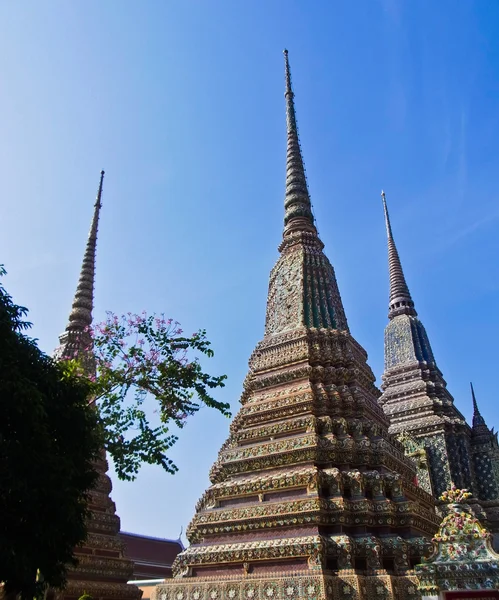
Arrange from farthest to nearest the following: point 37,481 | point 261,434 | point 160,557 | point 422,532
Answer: point 160,557
point 261,434
point 422,532
point 37,481

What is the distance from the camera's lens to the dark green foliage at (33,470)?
7008 millimetres

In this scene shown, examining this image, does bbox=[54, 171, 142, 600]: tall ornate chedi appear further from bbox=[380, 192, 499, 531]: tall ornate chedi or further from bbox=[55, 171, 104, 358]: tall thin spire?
bbox=[380, 192, 499, 531]: tall ornate chedi

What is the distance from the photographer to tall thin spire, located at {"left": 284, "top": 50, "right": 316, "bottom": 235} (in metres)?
17.6

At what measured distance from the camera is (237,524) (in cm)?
1085

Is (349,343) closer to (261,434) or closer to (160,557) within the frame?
(261,434)

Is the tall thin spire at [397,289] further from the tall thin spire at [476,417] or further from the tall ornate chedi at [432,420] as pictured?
the tall thin spire at [476,417]

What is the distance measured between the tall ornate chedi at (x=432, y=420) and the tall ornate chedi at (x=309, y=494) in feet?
25.3

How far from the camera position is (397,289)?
1116 inches

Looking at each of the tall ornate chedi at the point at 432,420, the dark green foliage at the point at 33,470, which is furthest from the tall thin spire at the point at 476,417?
the dark green foliage at the point at 33,470

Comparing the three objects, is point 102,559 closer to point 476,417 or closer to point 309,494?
point 309,494

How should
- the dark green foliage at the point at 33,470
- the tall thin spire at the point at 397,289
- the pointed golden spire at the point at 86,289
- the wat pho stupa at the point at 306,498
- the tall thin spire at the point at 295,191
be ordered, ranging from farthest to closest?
the tall thin spire at the point at 397,289
the pointed golden spire at the point at 86,289
the tall thin spire at the point at 295,191
the wat pho stupa at the point at 306,498
the dark green foliage at the point at 33,470

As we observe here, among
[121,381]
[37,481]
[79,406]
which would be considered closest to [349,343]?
[121,381]

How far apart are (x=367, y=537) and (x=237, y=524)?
2.63m

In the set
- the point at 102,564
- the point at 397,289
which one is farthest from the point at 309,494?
the point at 397,289
